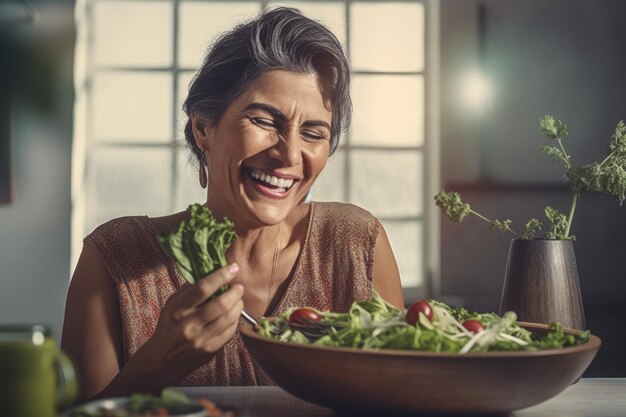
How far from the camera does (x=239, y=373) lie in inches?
74.1

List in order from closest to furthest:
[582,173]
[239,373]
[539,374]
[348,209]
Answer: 1. [539,374]
2. [582,173]
3. [239,373]
4. [348,209]

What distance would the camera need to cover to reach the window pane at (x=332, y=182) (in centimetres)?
370

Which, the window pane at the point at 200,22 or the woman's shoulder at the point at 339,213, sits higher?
the window pane at the point at 200,22

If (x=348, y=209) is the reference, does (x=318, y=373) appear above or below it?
below

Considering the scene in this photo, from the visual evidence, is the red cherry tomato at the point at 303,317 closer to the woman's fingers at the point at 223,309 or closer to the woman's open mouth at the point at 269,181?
the woman's fingers at the point at 223,309

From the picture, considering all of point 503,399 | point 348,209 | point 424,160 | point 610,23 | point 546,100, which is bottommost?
point 503,399

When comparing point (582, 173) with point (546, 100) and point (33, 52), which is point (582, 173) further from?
point (33, 52)

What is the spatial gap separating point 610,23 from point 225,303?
305cm

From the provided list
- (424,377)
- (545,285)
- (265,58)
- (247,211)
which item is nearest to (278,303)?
(247,211)

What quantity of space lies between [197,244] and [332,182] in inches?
101

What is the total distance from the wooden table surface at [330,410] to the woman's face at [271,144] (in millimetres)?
590

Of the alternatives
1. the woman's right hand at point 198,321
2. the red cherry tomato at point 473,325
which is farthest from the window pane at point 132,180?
the red cherry tomato at point 473,325

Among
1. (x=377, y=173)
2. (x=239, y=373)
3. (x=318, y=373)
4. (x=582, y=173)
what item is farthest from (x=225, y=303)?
(x=377, y=173)

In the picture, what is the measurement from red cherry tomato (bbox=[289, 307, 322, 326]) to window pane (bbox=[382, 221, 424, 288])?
2.52 m
